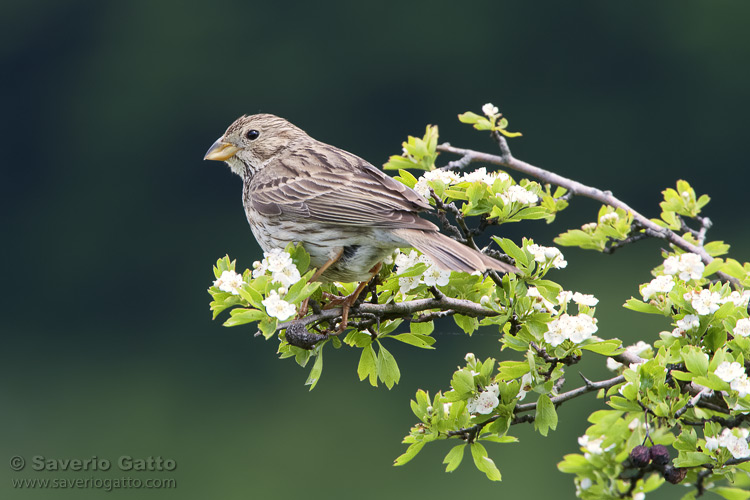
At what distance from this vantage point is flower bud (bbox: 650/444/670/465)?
1.96m

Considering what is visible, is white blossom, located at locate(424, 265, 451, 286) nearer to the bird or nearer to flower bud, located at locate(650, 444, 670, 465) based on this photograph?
the bird

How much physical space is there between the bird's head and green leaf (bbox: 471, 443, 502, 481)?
1.67 m

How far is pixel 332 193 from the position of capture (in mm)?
3051

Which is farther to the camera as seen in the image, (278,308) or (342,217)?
(342,217)

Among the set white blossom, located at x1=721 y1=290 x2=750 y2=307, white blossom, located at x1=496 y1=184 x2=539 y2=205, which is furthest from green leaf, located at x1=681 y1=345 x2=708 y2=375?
white blossom, located at x1=496 y1=184 x2=539 y2=205

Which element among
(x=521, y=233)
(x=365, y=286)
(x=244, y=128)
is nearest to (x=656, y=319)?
(x=521, y=233)

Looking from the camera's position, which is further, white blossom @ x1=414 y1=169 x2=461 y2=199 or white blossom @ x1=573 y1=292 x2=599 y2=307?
white blossom @ x1=414 y1=169 x2=461 y2=199

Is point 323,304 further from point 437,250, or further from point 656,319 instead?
point 656,319

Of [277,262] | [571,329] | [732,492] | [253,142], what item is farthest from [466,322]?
[253,142]

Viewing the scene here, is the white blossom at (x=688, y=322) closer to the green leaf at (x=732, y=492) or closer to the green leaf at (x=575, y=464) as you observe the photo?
the green leaf at (x=732, y=492)

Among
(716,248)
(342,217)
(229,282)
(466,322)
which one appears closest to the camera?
(229,282)

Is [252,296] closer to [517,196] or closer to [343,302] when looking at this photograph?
[343,302]

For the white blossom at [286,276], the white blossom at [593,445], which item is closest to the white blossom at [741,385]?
the white blossom at [593,445]

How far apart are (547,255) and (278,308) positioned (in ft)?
2.38
